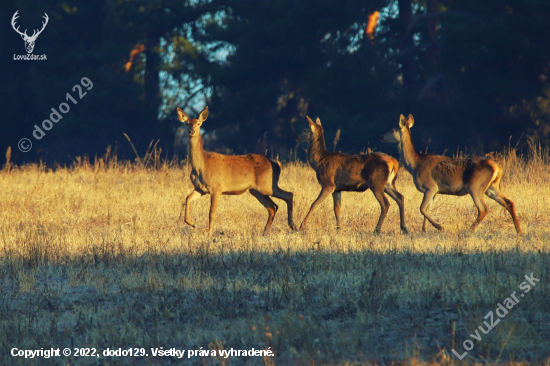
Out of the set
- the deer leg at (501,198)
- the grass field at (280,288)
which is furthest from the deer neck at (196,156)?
the deer leg at (501,198)

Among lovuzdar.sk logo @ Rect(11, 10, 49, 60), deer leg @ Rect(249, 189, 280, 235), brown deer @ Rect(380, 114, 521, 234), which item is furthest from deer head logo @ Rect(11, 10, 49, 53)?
brown deer @ Rect(380, 114, 521, 234)

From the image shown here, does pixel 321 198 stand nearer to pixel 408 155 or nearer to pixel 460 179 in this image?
pixel 408 155

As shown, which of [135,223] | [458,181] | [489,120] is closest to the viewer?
[458,181]

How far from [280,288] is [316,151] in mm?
4239

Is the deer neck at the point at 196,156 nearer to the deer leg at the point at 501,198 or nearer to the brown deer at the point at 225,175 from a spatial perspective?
the brown deer at the point at 225,175

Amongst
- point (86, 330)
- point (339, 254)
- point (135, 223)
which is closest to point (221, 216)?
point (135, 223)

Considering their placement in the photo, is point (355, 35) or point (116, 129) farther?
point (116, 129)

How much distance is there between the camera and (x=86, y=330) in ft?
18.4

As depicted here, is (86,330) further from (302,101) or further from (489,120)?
(302,101)

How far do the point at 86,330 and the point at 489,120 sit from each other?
742 inches

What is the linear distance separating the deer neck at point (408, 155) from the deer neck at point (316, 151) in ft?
3.79

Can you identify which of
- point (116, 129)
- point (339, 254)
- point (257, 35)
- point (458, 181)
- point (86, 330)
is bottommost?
point (86, 330)

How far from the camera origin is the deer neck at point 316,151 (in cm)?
1024
